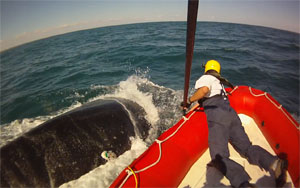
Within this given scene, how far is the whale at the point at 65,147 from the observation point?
9.52 feet

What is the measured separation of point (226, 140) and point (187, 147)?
81 centimetres

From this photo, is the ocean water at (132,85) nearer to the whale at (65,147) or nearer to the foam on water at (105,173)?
the foam on water at (105,173)

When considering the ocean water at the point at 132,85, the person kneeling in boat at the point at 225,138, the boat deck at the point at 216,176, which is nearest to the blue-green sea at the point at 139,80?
the ocean water at the point at 132,85

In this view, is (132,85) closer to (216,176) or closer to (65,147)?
(65,147)

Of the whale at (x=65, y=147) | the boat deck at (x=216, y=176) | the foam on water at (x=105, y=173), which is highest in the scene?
the whale at (x=65, y=147)

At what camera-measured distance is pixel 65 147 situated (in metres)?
3.36

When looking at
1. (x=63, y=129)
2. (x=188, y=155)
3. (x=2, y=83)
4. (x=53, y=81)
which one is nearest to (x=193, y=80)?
(x=188, y=155)

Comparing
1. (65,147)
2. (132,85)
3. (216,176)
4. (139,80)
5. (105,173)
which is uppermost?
(139,80)

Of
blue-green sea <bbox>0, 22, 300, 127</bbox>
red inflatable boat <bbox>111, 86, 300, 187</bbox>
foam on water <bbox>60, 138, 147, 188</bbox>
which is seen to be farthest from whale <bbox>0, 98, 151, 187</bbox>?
blue-green sea <bbox>0, 22, 300, 127</bbox>

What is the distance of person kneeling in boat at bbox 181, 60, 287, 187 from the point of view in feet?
8.71

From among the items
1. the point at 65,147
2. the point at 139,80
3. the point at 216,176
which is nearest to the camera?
the point at 216,176

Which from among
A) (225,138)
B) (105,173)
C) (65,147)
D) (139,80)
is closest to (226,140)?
(225,138)

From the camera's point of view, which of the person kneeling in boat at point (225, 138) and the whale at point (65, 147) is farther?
the whale at point (65, 147)

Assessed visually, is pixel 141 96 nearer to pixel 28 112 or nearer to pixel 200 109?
pixel 200 109
